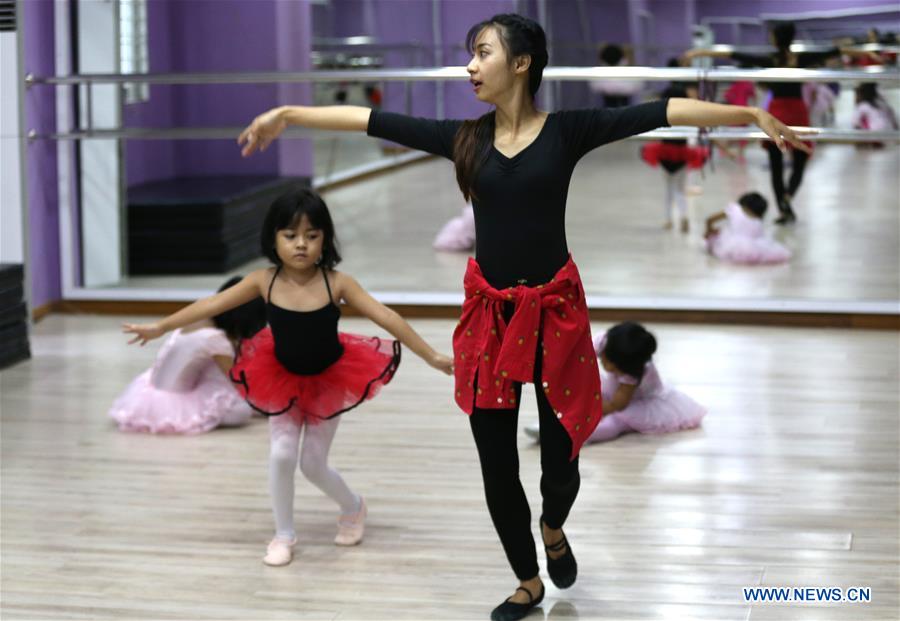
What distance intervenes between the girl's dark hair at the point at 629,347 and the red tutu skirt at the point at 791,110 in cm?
380

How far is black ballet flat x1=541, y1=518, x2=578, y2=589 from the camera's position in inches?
125

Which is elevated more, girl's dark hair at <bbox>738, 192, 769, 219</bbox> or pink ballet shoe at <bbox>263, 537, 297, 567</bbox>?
girl's dark hair at <bbox>738, 192, 769, 219</bbox>

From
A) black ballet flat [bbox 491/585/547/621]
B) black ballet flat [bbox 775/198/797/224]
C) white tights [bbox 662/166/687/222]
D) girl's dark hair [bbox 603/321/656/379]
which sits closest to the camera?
black ballet flat [bbox 491/585/547/621]

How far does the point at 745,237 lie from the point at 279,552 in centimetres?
479

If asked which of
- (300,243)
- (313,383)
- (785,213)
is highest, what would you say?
(300,243)

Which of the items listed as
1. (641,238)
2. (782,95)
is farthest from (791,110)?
(641,238)

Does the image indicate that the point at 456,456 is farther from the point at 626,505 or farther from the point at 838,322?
the point at 838,322

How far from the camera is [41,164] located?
21.5 feet

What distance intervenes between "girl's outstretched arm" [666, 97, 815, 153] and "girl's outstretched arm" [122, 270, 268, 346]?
1183 millimetres

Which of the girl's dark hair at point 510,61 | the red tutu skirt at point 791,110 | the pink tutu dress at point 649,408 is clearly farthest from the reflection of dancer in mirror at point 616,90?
the girl's dark hair at point 510,61

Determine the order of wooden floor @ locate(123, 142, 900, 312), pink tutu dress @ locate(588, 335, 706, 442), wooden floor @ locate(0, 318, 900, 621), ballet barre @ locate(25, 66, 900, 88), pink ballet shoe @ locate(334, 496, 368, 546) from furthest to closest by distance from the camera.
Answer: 1. wooden floor @ locate(123, 142, 900, 312)
2. ballet barre @ locate(25, 66, 900, 88)
3. pink tutu dress @ locate(588, 335, 706, 442)
4. pink ballet shoe @ locate(334, 496, 368, 546)
5. wooden floor @ locate(0, 318, 900, 621)

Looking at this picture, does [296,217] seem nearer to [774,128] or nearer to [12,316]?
[774,128]

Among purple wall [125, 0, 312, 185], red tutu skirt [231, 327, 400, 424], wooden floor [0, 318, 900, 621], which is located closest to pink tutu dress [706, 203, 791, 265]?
wooden floor [0, 318, 900, 621]

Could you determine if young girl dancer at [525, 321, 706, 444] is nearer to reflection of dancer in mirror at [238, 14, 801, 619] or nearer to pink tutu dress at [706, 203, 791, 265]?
reflection of dancer in mirror at [238, 14, 801, 619]
